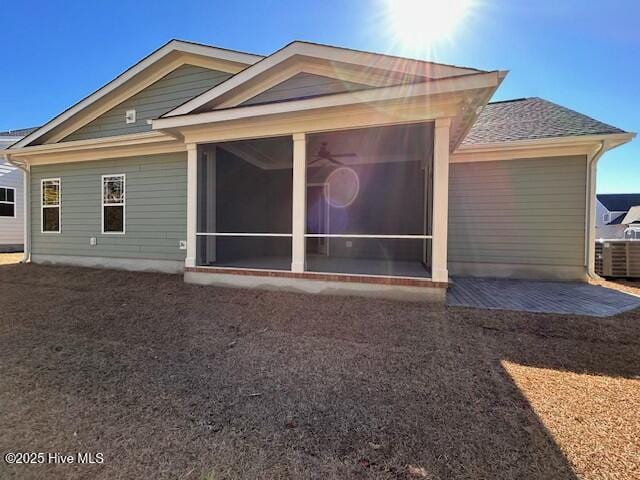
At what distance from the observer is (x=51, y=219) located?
29.3 ft

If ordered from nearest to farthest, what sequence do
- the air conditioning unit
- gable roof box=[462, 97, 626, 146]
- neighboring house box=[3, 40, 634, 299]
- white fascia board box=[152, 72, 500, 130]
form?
white fascia board box=[152, 72, 500, 130] → neighboring house box=[3, 40, 634, 299] → gable roof box=[462, 97, 626, 146] → the air conditioning unit

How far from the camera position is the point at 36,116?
62.1 feet

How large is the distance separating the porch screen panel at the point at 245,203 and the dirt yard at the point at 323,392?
2537 millimetres

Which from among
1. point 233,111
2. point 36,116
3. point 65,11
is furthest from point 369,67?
point 36,116

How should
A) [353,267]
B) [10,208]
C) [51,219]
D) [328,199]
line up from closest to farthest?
[353,267]
[51,219]
[328,199]
[10,208]

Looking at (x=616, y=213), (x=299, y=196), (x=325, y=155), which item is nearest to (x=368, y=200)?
(x=325, y=155)

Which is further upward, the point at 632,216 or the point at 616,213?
the point at 616,213

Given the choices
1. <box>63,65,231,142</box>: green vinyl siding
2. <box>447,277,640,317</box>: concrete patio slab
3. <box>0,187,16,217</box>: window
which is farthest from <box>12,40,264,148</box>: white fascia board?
<box>0,187,16,217</box>: window

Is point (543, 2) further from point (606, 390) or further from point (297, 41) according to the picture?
point (606, 390)

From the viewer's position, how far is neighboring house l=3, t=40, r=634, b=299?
5.18 metres

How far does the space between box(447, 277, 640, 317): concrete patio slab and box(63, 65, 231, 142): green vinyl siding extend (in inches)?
272

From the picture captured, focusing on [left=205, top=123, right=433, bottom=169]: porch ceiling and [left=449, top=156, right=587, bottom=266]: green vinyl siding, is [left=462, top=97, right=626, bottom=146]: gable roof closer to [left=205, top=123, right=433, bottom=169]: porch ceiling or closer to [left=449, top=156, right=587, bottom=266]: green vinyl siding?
[left=449, top=156, right=587, bottom=266]: green vinyl siding

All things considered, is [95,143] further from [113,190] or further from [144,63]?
[144,63]

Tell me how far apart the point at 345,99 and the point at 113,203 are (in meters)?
6.56
